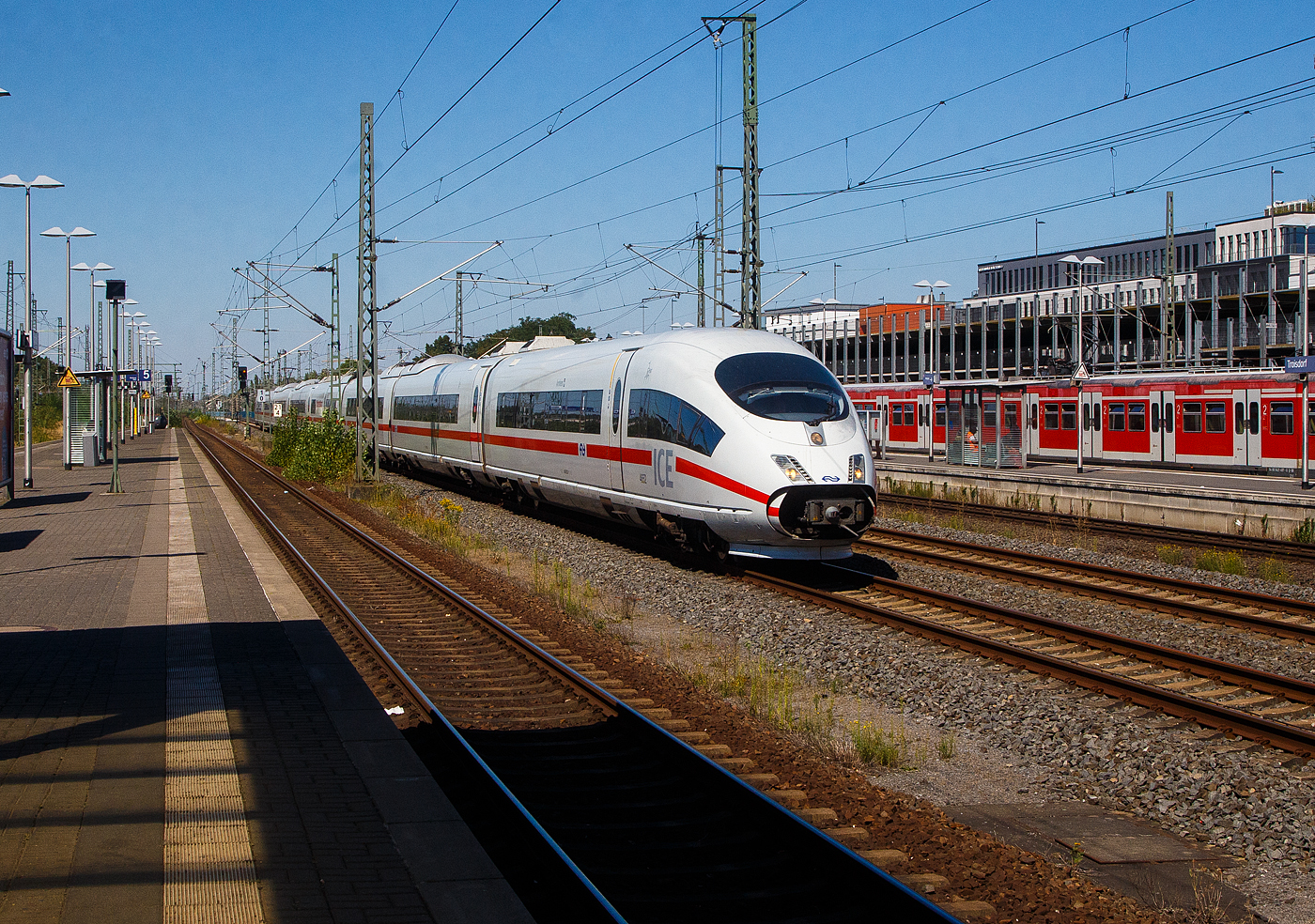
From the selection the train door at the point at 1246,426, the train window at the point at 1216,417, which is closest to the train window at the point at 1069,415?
the train window at the point at 1216,417

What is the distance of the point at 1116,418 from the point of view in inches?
1297

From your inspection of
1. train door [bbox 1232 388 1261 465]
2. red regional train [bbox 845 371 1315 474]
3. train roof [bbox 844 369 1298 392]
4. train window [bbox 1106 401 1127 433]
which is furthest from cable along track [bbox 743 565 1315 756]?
train window [bbox 1106 401 1127 433]

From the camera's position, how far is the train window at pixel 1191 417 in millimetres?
29984

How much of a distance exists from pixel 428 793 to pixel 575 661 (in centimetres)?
363

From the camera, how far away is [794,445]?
13.1 meters

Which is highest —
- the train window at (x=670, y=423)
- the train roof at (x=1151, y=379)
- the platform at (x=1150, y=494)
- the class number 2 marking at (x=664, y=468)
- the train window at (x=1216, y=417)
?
the train roof at (x=1151, y=379)

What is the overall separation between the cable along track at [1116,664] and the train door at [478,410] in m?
12.8

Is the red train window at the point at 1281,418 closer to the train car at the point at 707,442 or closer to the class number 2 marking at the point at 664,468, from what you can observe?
the train car at the point at 707,442

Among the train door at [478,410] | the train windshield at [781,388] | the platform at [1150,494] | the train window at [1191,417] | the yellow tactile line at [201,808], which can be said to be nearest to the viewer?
the yellow tactile line at [201,808]

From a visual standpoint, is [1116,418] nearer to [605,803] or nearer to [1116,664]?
[1116,664]

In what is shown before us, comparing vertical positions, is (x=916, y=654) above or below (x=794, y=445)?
below

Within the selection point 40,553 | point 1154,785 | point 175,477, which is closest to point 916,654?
point 1154,785

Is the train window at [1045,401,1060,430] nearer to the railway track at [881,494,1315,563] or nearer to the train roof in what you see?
the train roof

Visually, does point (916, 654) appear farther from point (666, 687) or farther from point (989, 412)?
point (989, 412)
